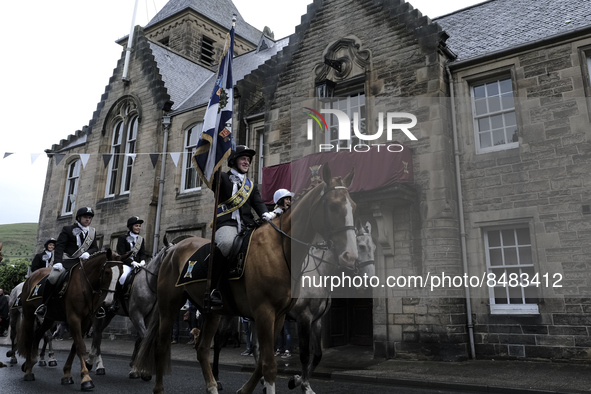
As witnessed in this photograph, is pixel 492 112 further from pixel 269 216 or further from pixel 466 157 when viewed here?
pixel 269 216

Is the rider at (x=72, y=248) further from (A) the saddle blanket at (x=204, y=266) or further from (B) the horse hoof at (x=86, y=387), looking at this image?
(A) the saddle blanket at (x=204, y=266)

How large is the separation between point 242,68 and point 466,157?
1381 centimetres

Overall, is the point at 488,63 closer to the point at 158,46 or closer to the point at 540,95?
the point at 540,95

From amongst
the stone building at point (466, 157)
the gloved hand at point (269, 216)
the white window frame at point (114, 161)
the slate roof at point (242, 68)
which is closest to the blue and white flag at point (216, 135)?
the gloved hand at point (269, 216)

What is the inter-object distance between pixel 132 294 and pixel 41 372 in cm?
223

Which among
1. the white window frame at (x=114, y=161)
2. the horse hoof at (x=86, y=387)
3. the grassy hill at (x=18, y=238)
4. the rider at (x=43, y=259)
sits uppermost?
the grassy hill at (x=18, y=238)

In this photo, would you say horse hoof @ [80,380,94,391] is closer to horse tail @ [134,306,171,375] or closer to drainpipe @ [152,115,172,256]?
horse tail @ [134,306,171,375]

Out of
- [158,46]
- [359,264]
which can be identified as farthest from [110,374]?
[158,46]

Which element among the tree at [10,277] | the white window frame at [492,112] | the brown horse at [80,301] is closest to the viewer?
the brown horse at [80,301]

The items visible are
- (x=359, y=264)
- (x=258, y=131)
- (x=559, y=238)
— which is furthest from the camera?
(x=258, y=131)

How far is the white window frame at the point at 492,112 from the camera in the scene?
12.0 metres

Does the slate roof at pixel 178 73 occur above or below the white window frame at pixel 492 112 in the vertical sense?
above

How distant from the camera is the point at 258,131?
1734 cm

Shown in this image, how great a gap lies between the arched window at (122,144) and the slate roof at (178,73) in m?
1.96
